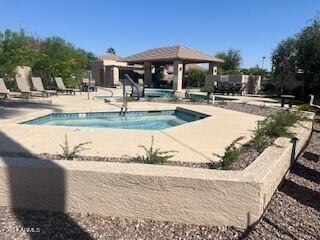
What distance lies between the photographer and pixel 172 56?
29016 millimetres

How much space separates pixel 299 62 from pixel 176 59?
1142cm

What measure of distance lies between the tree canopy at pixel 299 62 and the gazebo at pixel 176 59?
8072mm

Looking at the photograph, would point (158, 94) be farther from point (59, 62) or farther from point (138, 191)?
point (138, 191)

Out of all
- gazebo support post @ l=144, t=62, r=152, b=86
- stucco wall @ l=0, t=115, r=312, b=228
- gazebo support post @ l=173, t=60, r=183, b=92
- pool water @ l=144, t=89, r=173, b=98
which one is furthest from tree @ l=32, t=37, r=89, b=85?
stucco wall @ l=0, t=115, r=312, b=228

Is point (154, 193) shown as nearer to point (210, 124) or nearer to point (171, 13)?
point (210, 124)

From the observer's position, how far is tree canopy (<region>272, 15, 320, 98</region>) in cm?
1981

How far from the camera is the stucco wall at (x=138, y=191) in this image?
3.09 m

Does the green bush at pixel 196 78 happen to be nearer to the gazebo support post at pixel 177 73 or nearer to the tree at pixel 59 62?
the gazebo support post at pixel 177 73

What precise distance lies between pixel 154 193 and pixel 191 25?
3062 centimetres

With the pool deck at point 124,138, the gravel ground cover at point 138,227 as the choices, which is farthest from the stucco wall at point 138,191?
the pool deck at point 124,138

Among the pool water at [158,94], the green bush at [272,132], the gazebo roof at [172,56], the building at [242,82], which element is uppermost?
the gazebo roof at [172,56]

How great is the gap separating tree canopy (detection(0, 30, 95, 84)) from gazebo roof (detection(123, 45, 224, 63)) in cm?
856

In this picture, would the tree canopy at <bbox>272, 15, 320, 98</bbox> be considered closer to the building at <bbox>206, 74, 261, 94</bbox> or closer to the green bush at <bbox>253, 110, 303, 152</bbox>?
the building at <bbox>206, 74, 261, 94</bbox>

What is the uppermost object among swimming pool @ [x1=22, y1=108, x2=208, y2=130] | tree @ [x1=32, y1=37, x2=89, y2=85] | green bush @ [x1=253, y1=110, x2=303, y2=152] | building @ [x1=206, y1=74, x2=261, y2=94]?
tree @ [x1=32, y1=37, x2=89, y2=85]
